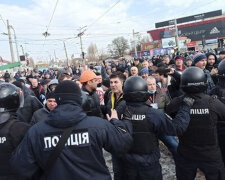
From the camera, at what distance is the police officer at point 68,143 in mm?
2156

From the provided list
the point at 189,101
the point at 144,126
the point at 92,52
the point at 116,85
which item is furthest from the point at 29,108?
the point at 92,52

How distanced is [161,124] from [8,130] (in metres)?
1.53

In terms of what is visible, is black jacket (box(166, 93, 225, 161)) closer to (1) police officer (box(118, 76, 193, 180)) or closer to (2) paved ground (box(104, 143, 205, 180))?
(1) police officer (box(118, 76, 193, 180))

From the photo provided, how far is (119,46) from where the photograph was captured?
262 feet

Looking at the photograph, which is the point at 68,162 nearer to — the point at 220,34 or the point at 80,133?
the point at 80,133

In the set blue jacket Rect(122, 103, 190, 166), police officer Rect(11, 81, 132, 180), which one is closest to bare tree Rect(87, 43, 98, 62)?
blue jacket Rect(122, 103, 190, 166)

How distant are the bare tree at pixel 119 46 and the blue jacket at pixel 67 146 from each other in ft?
253

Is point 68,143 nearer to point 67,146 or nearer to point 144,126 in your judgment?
Answer: point 67,146

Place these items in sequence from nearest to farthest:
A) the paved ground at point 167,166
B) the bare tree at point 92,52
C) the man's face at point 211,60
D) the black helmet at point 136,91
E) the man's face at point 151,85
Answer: the black helmet at point 136,91
the paved ground at point 167,166
the man's face at point 151,85
the man's face at point 211,60
the bare tree at point 92,52

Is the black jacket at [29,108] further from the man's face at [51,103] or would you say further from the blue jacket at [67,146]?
the blue jacket at [67,146]

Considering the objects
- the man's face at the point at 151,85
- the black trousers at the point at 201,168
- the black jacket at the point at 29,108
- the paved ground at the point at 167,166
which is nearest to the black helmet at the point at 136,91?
the black trousers at the point at 201,168

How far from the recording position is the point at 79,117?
2.19 meters

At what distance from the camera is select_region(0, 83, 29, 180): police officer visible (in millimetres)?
2398

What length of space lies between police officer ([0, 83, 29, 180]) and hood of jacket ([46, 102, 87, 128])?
42 centimetres
